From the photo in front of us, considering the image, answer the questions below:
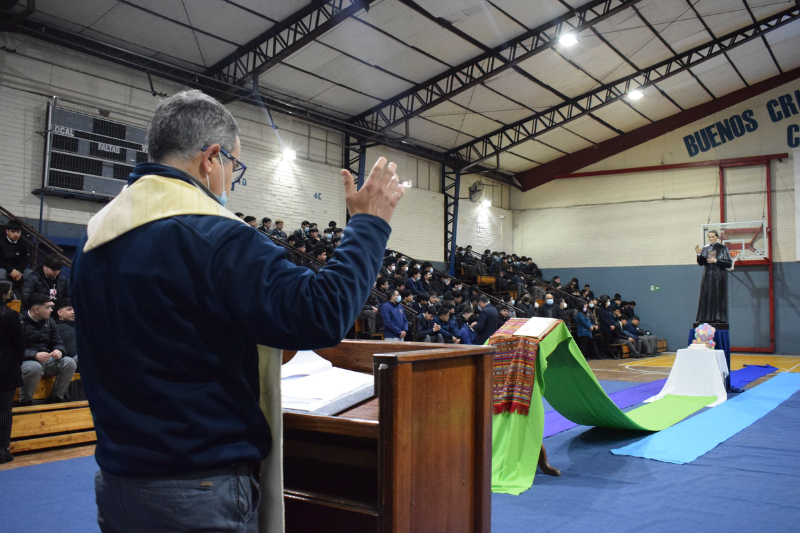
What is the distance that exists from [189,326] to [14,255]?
8234 millimetres

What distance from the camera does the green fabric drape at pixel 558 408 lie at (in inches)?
149

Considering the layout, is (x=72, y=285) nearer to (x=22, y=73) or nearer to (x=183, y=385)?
(x=183, y=385)

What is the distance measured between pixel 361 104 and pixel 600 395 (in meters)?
11.0

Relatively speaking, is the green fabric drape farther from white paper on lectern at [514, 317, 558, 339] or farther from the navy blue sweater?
the navy blue sweater

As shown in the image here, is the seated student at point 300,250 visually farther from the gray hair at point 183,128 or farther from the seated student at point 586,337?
the gray hair at point 183,128

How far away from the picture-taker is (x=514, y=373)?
3.91 m

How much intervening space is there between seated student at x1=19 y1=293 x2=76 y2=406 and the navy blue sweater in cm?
521

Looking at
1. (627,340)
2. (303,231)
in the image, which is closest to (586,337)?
(627,340)

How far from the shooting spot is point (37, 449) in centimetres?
491

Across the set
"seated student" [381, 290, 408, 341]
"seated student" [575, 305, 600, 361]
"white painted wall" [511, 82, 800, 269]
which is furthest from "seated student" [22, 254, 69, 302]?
"white painted wall" [511, 82, 800, 269]

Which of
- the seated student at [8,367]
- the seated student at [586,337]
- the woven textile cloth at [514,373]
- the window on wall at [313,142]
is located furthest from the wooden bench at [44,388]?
the seated student at [586,337]

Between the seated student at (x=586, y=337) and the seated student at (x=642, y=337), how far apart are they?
1747 mm

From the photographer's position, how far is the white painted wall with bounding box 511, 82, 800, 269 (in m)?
16.6

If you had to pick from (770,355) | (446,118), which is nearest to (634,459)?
(446,118)
